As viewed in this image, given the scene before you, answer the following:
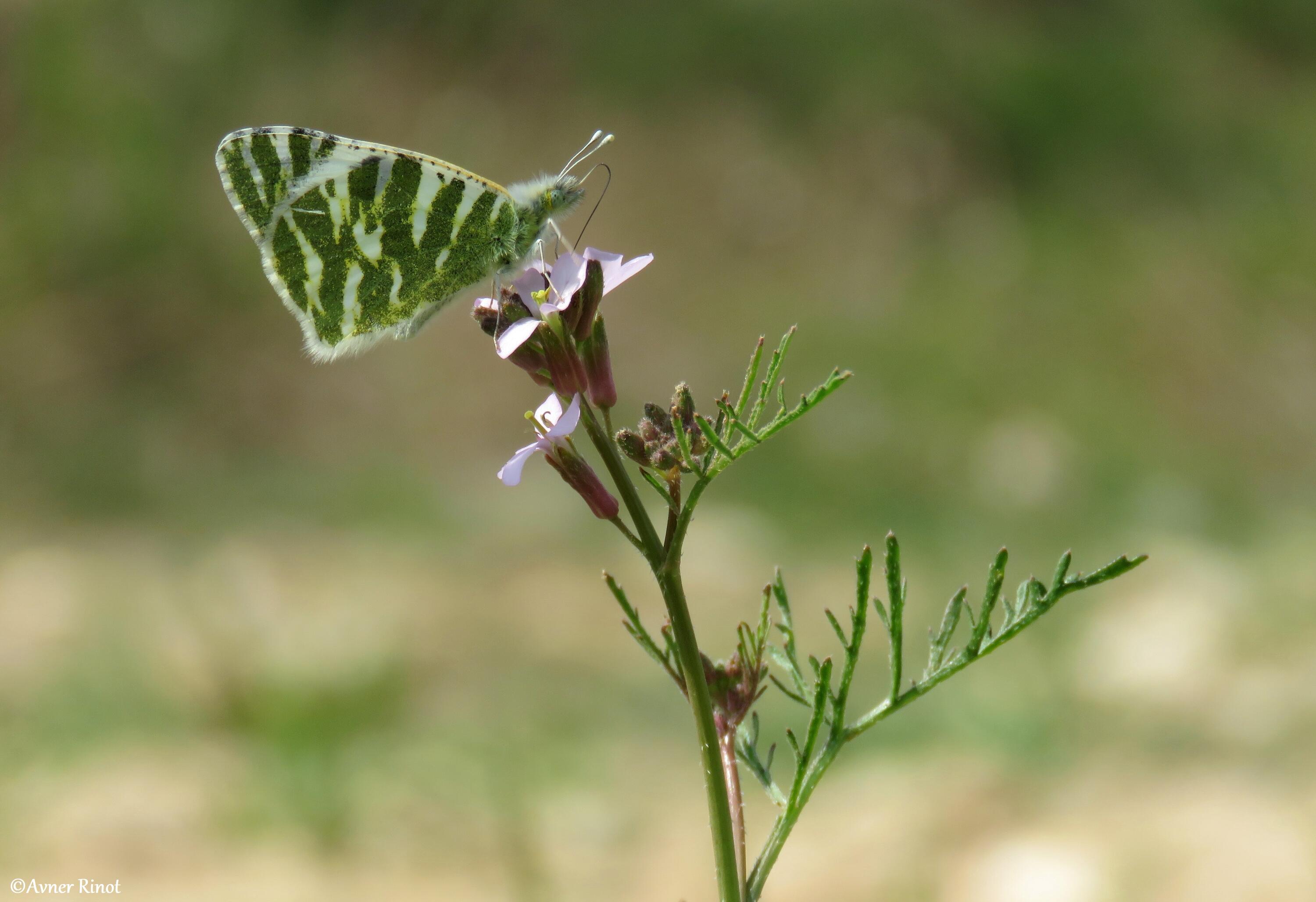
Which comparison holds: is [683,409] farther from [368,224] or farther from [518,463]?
[368,224]

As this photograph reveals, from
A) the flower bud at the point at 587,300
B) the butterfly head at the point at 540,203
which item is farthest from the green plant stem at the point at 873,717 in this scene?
the butterfly head at the point at 540,203

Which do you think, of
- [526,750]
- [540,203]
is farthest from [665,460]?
[526,750]

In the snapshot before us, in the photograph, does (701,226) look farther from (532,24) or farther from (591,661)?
(591,661)

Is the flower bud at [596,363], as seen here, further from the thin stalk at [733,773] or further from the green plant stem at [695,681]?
the thin stalk at [733,773]

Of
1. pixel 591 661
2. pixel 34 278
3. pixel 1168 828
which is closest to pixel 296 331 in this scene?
pixel 34 278

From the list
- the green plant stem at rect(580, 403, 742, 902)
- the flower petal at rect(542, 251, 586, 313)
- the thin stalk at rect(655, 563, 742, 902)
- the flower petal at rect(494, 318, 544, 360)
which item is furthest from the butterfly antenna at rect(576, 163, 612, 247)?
the thin stalk at rect(655, 563, 742, 902)

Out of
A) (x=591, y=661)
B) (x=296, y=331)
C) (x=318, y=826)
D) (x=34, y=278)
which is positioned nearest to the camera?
(x=318, y=826)

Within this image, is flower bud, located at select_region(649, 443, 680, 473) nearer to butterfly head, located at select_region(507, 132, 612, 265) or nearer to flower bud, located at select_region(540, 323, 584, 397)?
flower bud, located at select_region(540, 323, 584, 397)
